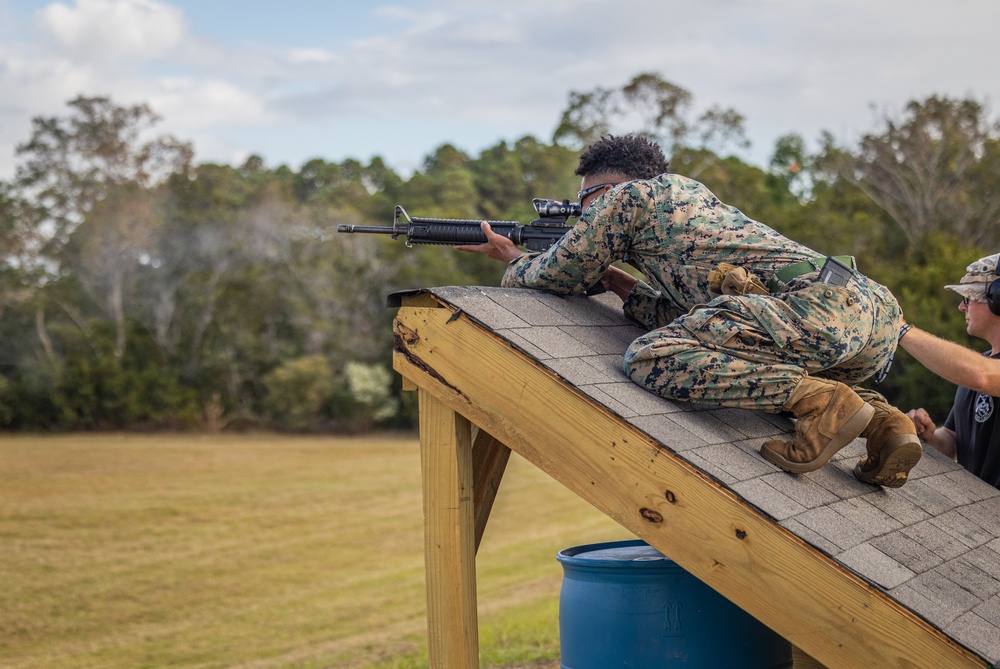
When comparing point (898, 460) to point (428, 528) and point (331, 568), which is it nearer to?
point (428, 528)

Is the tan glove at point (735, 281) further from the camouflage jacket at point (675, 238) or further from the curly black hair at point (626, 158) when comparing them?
the curly black hair at point (626, 158)

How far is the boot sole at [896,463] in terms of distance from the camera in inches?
151

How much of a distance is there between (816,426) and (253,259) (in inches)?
1321

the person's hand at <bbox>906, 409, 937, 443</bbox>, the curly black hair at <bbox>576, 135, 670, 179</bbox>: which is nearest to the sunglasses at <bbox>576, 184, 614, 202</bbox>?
the curly black hair at <bbox>576, 135, 670, 179</bbox>

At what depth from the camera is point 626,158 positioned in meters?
4.34

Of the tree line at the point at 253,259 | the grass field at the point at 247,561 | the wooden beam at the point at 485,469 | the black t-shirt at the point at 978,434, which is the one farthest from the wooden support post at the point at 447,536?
the tree line at the point at 253,259

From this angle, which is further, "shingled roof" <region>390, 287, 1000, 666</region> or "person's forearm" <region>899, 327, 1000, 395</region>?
"person's forearm" <region>899, 327, 1000, 395</region>

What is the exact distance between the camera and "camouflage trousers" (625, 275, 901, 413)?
3660 millimetres

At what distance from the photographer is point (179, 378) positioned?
33500mm

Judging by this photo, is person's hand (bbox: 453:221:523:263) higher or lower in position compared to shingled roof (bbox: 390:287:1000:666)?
higher

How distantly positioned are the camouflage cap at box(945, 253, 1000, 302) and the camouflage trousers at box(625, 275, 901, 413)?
121 cm

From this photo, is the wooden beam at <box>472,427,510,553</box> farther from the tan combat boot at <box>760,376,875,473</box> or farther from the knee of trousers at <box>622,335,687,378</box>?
the tan combat boot at <box>760,376,875,473</box>

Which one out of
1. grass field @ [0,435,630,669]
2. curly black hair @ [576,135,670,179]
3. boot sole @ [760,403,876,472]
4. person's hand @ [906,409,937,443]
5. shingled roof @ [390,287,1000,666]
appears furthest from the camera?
grass field @ [0,435,630,669]

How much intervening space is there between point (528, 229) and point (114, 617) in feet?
25.1
